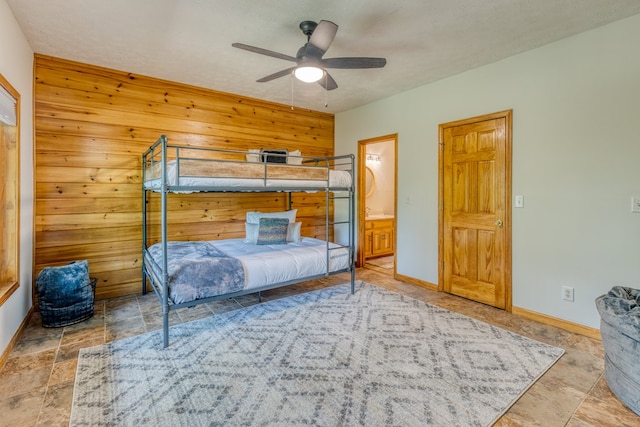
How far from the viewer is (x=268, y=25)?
2504mm

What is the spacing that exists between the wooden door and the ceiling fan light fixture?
181 cm

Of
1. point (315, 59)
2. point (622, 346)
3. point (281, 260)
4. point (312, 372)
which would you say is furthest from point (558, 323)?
point (315, 59)

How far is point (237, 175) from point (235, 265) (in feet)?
2.55

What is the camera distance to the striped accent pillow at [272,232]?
377 centimetres

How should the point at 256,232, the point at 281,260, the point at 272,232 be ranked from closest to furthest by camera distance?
the point at 281,260 < the point at 272,232 < the point at 256,232

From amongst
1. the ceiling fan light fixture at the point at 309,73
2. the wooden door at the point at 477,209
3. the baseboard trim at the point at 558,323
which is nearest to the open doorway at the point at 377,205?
the wooden door at the point at 477,209

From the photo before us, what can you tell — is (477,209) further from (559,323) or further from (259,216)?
(259,216)

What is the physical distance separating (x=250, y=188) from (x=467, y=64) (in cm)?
252

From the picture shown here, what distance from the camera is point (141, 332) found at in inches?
106

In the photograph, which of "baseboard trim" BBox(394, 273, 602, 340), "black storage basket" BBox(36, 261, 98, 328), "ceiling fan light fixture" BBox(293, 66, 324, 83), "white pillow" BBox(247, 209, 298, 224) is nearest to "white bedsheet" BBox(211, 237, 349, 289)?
"white pillow" BBox(247, 209, 298, 224)

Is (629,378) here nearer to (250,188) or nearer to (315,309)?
(315,309)

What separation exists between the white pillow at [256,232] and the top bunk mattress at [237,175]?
2.94 feet

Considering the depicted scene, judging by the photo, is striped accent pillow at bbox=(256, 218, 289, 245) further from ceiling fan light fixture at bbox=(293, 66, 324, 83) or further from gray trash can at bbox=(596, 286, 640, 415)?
gray trash can at bbox=(596, 286, 640, 415)

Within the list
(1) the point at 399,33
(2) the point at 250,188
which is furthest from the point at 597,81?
(2) the point at 250,188
